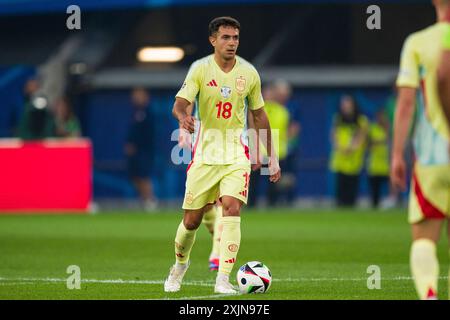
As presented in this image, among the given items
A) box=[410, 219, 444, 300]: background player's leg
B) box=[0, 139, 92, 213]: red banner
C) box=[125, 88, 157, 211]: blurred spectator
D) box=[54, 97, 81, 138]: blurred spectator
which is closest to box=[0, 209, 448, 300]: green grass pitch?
box=[0, 139, 92, 213]: red banner

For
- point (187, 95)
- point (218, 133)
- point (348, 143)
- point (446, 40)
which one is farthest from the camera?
point (348, 143)

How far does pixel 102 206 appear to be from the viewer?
1086 inches

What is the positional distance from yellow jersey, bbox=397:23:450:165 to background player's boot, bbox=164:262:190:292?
11.0 ft

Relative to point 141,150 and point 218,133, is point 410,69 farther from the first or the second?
point 141,150

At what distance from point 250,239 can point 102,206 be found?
1111 cm

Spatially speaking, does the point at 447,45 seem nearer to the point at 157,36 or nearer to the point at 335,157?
the point at 335,157

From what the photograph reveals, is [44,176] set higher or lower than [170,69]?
lower

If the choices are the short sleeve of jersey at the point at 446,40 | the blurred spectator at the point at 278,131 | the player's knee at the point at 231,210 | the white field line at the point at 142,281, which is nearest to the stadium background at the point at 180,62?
the blurred spectator at the point at 278,131

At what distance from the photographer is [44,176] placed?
2275 cm

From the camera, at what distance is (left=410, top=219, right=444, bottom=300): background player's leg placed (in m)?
7.52

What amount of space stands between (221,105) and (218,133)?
25 cm

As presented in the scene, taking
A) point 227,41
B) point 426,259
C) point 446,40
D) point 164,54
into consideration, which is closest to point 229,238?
point 227,41

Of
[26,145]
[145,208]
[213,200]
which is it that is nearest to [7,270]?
[213,200]
